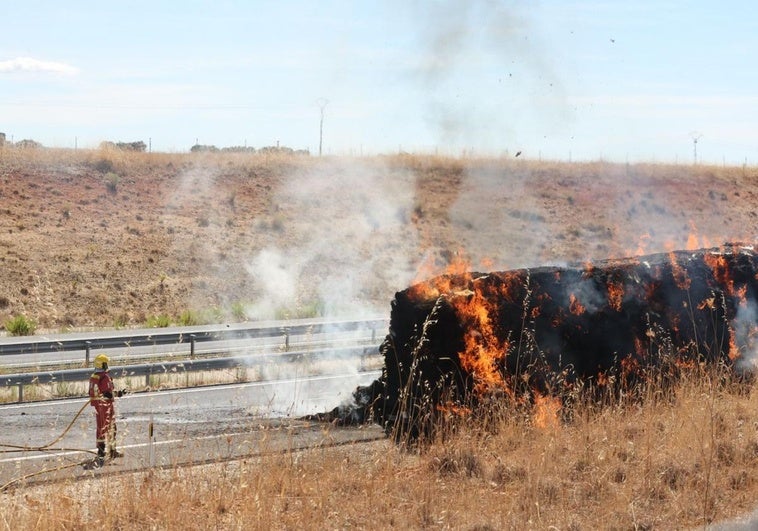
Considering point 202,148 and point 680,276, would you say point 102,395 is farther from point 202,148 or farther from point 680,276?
point 202,148

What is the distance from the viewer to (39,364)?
19.3 meters

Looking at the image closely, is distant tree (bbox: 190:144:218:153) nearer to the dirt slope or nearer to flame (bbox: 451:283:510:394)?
the dirt slope

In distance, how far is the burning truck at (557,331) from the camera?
1067 centimetres

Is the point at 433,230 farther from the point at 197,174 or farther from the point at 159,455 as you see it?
the point at 159,455

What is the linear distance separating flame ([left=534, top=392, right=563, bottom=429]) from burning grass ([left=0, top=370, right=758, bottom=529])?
15cm

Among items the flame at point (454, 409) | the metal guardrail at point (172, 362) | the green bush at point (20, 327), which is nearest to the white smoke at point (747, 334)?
the flame at point (454, 409)

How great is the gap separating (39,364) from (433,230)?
90.9 feet

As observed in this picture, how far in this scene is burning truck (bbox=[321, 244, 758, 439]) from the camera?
10672mm

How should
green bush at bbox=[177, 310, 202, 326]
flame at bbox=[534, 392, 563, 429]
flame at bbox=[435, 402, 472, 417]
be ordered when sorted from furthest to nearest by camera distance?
green bush at bbox=[177, 310, 202, 326] → flame at bbox=[435, 402, 472, 417] → flame at bbox=[534, 392, 563, 429]

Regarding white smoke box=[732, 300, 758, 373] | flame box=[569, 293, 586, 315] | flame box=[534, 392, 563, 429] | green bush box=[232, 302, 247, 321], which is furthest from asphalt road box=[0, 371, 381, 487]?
green bush box=[232, 302, 247, 321]

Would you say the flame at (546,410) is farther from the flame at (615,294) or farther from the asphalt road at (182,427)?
the asphalt road at (182,427)

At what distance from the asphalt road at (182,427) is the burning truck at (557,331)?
3.39 feet

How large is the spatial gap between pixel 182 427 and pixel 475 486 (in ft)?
19.4

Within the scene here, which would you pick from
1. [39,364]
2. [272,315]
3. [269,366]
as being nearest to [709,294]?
[269,366]
